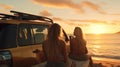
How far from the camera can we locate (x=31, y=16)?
6.73 meters

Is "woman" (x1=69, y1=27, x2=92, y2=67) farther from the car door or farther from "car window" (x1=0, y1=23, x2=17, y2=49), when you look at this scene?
"car window" (x1=0, y1=23, x2=17, y2=49)

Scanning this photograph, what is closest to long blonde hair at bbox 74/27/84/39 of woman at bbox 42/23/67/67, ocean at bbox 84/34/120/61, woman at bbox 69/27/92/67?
woman at bbox 69/27/92/67

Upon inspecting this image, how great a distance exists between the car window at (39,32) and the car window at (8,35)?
833mm

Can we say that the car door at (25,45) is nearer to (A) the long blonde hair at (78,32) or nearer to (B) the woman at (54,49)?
(B) the woman at (54,49)

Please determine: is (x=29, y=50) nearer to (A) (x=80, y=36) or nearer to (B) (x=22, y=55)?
(B) (x=22, y=55)

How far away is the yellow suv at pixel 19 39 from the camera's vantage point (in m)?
5.42

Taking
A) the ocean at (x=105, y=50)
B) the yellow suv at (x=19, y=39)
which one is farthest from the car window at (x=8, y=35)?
the ocean at (x=105, y=50)

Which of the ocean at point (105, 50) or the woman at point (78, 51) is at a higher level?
the woman at point (78, 51)

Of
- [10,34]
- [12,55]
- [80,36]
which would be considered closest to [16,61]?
[12,55]

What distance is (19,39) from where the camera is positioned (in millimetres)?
5859

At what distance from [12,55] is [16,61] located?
18 centimetres

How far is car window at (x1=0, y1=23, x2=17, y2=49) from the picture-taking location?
5535 millimetres

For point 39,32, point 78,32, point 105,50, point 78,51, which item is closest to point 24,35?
point 39,32

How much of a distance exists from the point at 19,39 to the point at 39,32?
3.33ft
